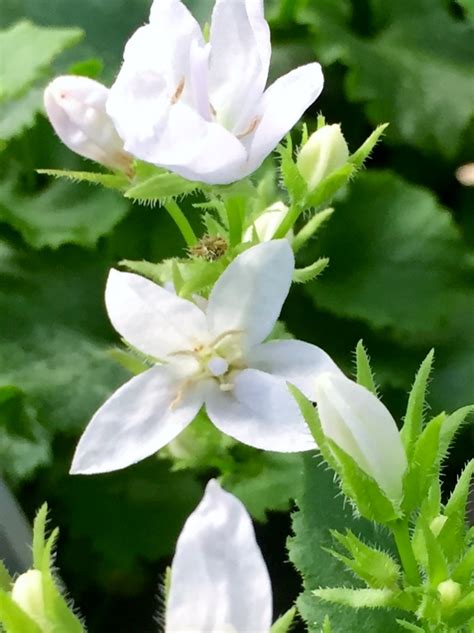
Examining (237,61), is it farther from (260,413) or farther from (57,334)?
(57,334)

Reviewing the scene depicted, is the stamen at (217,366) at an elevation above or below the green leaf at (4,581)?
above

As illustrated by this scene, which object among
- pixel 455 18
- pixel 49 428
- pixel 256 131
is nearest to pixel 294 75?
pixel 256 131

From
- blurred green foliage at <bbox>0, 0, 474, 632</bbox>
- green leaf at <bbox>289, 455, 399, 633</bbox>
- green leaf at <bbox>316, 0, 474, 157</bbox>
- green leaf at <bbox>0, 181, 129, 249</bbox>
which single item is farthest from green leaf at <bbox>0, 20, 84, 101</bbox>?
green leaf at <bbox>289, 455, 399, 633</bbox>

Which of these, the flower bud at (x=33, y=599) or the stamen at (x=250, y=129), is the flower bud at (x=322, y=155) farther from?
the flower bud at (x=33, y=599)

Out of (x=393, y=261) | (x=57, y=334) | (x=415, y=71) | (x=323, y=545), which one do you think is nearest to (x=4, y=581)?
(x=323, y=545)

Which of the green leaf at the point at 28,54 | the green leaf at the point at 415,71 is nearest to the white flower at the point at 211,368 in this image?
the green leaf at the point at 28,54

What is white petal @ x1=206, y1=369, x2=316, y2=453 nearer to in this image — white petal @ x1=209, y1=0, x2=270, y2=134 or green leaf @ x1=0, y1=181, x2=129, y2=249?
white petal @ x1=209, y1=0, x2=270, y2=134
